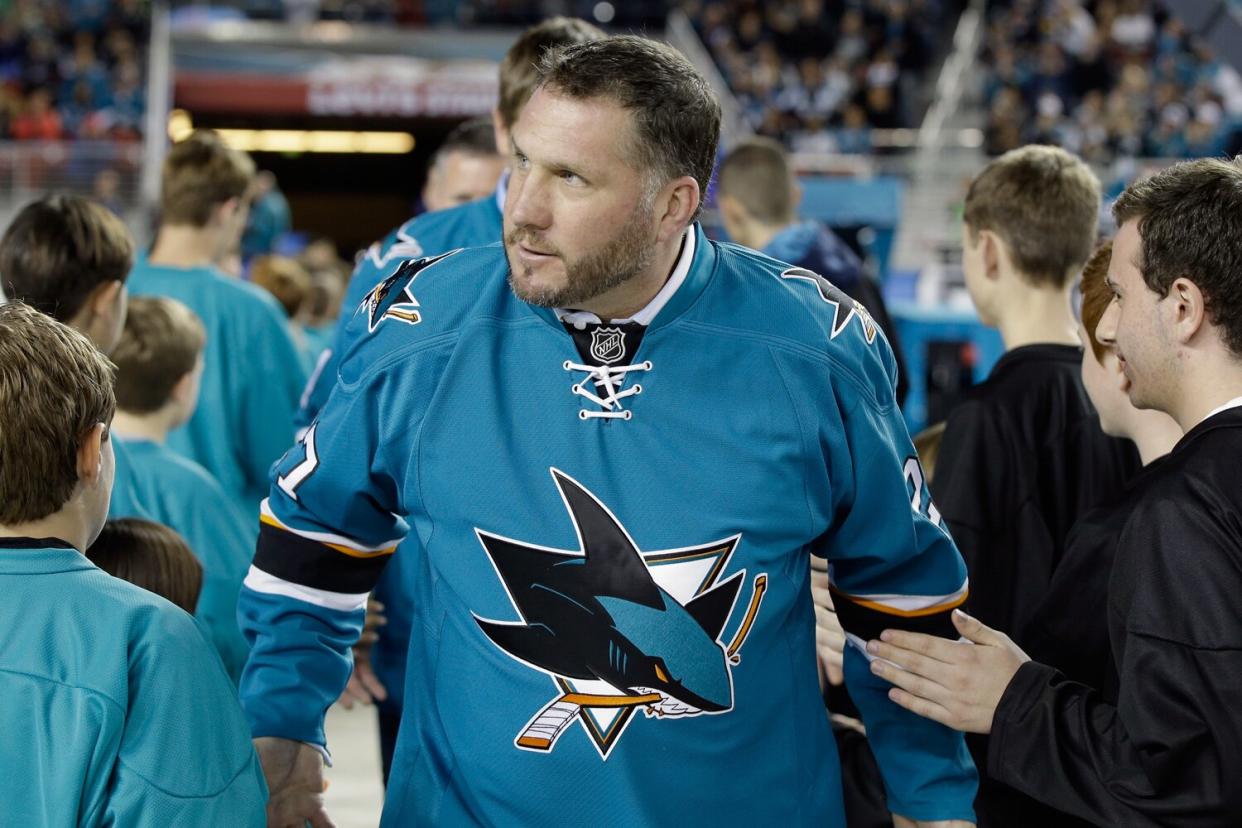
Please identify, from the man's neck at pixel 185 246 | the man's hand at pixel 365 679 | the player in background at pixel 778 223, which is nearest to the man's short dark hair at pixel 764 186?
the player in background at pixel 778 223

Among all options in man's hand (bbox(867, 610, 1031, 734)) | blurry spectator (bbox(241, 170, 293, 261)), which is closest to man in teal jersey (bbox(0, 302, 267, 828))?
man's hand (bbox(867, 610, 1031, 734))

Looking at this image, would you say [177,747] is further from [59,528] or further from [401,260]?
[401,260]

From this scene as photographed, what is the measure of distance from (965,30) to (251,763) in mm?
20086

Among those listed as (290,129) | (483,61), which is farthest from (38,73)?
(483,61)

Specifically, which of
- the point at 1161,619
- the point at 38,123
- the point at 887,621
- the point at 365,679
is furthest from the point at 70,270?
the point at 38,123

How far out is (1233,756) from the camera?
5.57 ft

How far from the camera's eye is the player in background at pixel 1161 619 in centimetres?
172

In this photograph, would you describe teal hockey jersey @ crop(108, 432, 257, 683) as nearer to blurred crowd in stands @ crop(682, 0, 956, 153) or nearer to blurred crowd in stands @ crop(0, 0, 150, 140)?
blurred crowd in stands @ crop(682, 0, 956, 153)

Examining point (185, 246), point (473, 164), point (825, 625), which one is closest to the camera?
point (825, 625)

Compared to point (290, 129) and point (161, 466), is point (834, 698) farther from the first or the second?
point (290, 129)

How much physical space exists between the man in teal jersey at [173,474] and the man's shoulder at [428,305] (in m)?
1.22

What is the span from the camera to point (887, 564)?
1.96m

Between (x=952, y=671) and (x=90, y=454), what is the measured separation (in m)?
1.20

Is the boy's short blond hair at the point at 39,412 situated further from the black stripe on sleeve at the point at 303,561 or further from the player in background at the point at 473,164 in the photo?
the player in background at the point at 473,164
